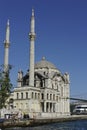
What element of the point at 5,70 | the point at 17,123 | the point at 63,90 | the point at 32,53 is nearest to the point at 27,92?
the point at 32,53

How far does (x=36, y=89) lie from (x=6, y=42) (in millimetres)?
17606

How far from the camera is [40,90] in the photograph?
367 ft

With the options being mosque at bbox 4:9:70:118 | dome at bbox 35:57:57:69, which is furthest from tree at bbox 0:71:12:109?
dome at bbox 35:57:57:69

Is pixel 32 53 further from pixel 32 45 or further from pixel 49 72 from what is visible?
pixel 49 72

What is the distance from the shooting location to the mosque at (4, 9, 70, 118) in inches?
3996

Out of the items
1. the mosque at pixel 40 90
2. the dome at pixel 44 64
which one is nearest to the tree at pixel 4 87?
the mosque at pixel 40 90

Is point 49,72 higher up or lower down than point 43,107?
higher up

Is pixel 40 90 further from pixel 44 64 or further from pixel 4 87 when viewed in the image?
pixel 4 87

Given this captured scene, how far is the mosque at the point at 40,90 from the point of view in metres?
102

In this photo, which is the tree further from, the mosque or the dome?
the dome

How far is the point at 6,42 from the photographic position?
336 feet

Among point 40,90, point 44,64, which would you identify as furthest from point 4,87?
point 44,64

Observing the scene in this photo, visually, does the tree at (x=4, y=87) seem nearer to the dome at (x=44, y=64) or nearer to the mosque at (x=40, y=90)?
the mosque at (x=40, y=90)

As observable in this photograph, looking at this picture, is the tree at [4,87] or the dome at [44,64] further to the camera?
the dome at [44,64]
